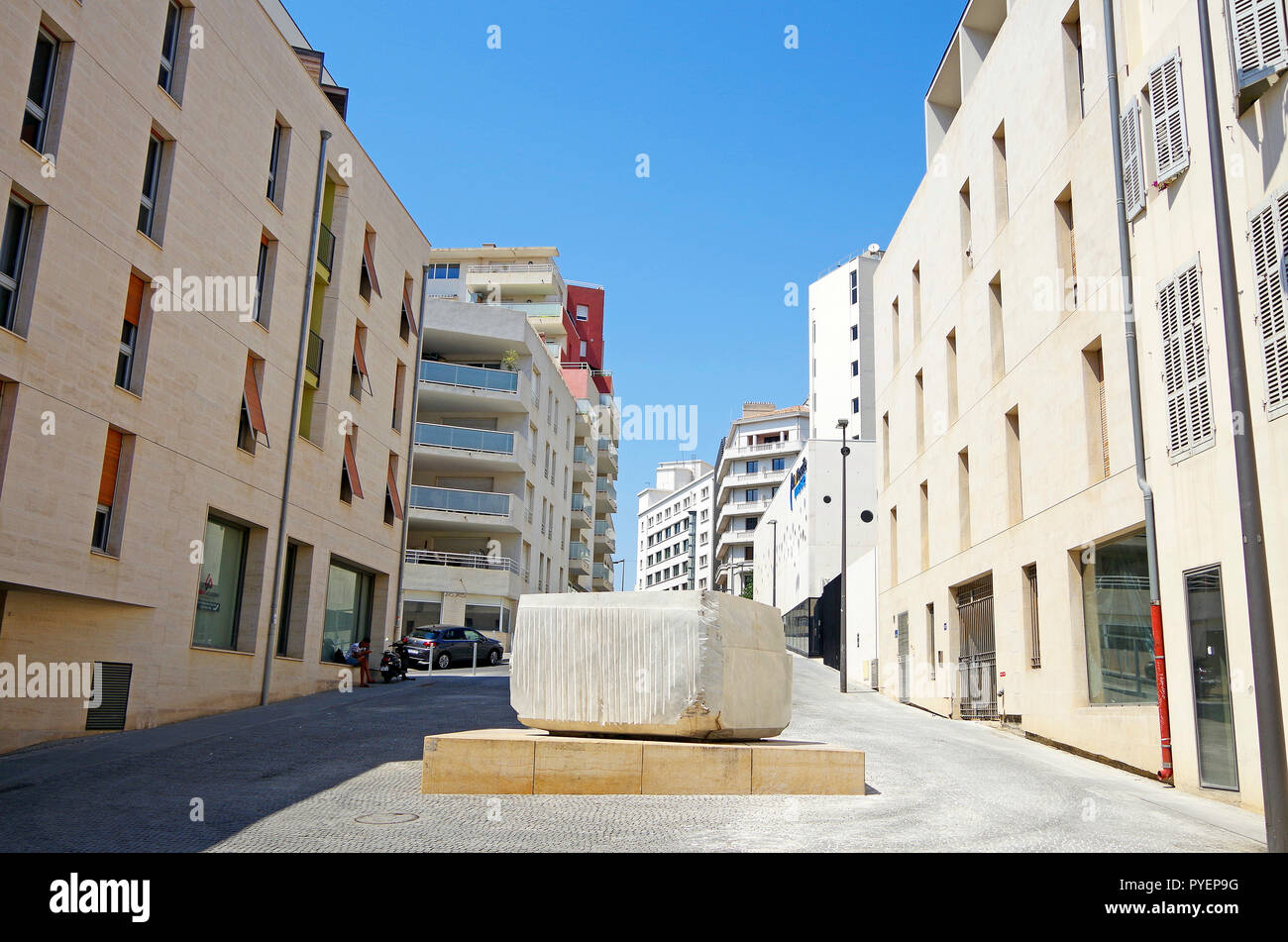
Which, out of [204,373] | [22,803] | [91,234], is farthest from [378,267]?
[22,803]

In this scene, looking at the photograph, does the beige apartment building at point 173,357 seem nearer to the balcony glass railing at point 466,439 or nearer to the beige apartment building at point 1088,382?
the beige apartment building at point 1088,382

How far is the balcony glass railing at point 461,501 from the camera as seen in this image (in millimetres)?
45781

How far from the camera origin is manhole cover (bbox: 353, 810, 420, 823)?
28.9 ft

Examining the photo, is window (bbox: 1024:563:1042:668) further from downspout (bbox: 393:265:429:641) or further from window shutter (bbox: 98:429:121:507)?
downspout (bbox: 393:265:429:641)

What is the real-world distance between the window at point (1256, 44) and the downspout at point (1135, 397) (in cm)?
326

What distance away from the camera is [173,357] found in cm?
1733

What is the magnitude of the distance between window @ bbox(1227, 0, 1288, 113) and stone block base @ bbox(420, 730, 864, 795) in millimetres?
8912

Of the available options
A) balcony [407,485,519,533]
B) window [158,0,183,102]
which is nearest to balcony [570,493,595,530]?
balcony [407,485,519,533]

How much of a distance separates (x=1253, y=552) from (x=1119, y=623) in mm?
6882

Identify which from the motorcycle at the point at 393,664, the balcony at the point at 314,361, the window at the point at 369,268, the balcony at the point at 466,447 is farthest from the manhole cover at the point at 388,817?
the balcony at the point at 466,447

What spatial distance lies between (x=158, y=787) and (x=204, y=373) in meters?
9.51

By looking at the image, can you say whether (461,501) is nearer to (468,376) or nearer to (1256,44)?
(468,376)

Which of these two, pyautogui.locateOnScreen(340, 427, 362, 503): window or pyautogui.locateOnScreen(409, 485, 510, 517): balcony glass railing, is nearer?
pyautogui.locateOnScreen(340, 427, 362, 503): window
